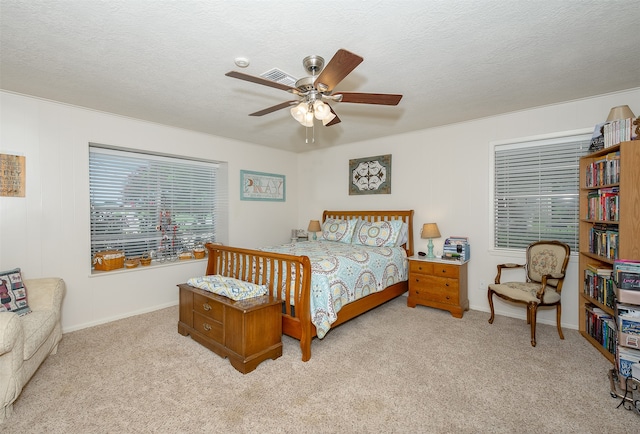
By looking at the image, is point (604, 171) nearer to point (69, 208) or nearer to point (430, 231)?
point (430, 231)

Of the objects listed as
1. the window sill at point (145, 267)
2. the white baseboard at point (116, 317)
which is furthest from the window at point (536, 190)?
the white baseboard at point (116, 317)

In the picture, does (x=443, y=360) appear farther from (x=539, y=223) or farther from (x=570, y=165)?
(x=570, y=165)

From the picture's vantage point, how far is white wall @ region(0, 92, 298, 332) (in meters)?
3.01

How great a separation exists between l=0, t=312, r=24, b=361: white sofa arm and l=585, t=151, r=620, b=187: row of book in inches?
185

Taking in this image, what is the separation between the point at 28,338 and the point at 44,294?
2.18 ft

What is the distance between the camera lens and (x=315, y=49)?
7.30 ft

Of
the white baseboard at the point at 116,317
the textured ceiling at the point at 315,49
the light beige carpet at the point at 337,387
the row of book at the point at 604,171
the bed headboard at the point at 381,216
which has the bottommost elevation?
the light beige carpet at the point at 337,387

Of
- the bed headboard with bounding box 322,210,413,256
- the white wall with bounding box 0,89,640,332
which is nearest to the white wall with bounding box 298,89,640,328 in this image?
the white wall with bounding box 0,89,640,332

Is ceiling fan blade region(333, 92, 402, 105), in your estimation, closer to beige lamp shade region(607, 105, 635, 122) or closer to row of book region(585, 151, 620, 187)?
row of book region(585, 151, 620, 187)

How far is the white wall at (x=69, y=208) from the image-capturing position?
3.01 metres

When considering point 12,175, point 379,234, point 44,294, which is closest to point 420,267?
point 379,234

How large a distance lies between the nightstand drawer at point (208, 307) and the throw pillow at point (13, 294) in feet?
4.29

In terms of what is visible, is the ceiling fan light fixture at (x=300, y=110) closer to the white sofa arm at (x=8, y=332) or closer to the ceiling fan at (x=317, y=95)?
the ceiling fan at (x=317, y=95)

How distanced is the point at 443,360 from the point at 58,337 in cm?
359
